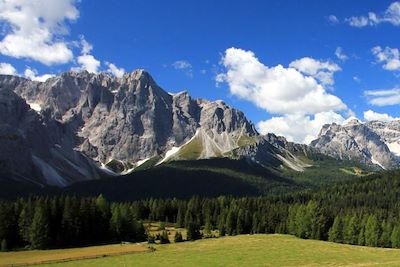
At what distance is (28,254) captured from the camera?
104875 mm

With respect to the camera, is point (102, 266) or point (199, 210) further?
point (199, 210)

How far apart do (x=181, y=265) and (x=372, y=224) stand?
294 feet

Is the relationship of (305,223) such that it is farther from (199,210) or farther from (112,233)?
(112,233)

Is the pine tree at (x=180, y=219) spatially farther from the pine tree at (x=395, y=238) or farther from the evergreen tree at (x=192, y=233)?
the pine tree at (x=395, y=238)

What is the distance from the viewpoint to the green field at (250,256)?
78688mm

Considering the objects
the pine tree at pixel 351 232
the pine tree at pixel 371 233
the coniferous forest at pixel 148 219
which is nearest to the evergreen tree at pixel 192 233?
the coniferous forest at pixel 148 219

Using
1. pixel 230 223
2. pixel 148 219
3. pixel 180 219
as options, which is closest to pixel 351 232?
pixel 230 223

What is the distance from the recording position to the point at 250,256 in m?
87.5

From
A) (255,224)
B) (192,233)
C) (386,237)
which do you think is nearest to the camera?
(192,233)

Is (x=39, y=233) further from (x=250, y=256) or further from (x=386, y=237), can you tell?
(x=386, y=237)

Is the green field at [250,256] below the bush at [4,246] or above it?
above

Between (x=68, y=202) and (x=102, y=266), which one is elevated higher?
(x=68, y=202)

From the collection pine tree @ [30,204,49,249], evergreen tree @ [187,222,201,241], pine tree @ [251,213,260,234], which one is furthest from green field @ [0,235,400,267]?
pine tree @ [251,213,260,234]

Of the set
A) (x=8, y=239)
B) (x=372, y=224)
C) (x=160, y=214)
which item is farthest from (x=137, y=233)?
(x=372, y=224)
